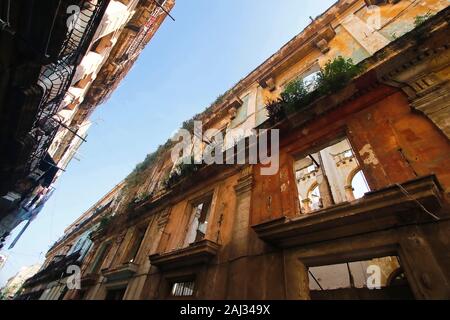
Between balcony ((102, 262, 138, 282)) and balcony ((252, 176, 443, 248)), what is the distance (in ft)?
21.0

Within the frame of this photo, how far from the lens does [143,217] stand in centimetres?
1183

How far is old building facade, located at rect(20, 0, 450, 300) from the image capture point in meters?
3.67

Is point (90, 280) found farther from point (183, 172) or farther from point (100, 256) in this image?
point (183, 172)

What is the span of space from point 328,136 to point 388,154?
5.28 feet

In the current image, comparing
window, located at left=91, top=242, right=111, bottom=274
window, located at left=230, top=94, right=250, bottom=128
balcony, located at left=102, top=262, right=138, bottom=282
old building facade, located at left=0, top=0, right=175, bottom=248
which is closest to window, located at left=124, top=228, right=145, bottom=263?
balcony, located at left=102, top=262, right=138, bottom=282

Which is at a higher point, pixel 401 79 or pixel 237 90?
pixel 237 90

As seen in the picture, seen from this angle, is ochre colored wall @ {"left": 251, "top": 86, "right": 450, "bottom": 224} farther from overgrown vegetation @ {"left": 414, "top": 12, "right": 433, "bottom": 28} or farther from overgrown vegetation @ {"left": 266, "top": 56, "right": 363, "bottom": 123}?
overgrown vegetation @ {"left": 414, "top": 12, "right": 433, "bottom": 28}

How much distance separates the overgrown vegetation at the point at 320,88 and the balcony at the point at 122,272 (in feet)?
24.2

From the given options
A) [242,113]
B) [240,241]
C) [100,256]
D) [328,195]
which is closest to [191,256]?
[240,241]

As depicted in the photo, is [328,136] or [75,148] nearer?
[328,136]

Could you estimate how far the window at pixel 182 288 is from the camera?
6929mm
